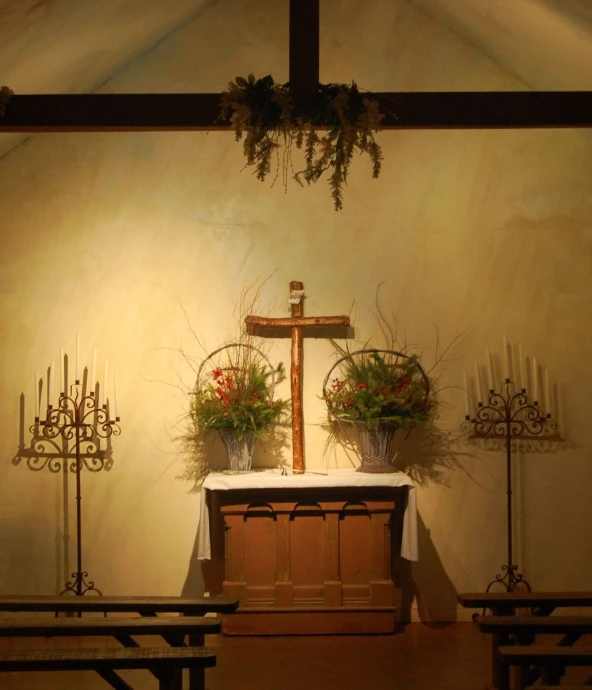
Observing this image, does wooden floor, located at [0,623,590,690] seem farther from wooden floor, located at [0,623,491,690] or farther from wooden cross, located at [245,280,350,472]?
wooden cross, located at [245,280,350,472]

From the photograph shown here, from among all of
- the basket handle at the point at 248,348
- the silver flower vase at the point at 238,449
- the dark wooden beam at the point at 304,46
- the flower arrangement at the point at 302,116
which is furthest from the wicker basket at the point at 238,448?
the dark wooden beam at the point at 304,46

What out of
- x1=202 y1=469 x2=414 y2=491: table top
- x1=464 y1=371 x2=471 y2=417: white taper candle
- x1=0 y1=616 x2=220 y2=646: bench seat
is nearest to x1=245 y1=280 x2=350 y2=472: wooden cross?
x1=202 y1=469 x2=414 y2=491: table top

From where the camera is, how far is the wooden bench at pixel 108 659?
2930 millimetres

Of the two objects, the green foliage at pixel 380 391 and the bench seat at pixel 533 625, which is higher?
the green foliage at pixel 380 391

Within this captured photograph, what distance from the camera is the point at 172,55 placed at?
572 cm

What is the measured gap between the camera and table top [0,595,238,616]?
3.60 m

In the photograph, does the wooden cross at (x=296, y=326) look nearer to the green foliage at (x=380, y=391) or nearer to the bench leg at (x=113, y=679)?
the green foliage at (x=380, y=391)

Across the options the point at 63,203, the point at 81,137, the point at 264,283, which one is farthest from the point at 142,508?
the point at 81,137

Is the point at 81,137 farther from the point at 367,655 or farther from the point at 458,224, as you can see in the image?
the point at 367,655

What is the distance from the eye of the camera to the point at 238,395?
5188mm

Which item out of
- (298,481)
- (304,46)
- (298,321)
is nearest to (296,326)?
(298,321)

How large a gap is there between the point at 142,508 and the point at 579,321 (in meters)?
3.01

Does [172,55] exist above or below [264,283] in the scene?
above

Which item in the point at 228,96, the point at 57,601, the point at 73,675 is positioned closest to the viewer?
the point at 57,601
